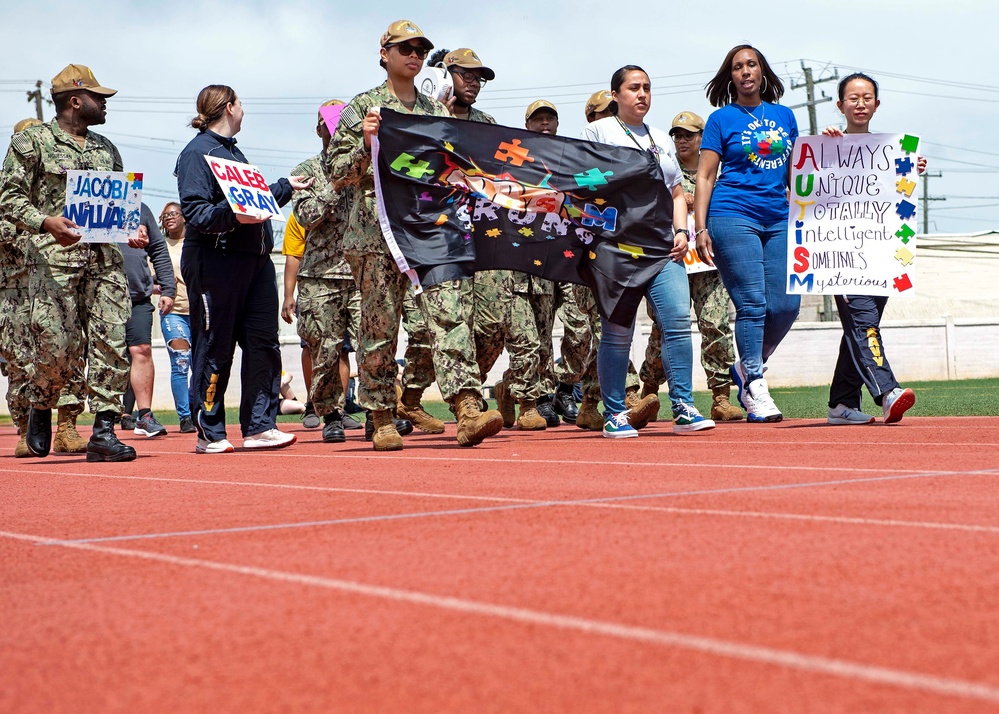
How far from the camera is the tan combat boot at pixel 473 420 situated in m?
7.23

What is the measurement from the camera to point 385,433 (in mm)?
7797

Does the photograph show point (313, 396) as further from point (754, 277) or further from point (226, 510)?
point (226, 510)

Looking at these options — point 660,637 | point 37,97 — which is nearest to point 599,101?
point 660,637

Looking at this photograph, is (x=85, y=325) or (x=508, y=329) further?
(x=508, y=329)

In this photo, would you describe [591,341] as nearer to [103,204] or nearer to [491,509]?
[103,204]

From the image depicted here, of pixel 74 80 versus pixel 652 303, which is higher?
pixel 74 80

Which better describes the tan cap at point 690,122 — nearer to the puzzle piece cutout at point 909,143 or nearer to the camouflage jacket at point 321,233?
the puzzle piece cutout at point 909,143

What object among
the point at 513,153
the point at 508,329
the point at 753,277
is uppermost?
the point at 513,153

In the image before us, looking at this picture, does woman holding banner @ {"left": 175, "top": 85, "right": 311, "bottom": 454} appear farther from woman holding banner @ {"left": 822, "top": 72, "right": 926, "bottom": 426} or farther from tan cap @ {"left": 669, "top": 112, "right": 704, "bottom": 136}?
tan cap @ {"left": 669, "top": 112, "right": 704, "bottom": 136}

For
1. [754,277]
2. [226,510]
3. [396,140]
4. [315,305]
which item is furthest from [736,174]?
[226,510]

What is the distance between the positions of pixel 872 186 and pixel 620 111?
190 cm

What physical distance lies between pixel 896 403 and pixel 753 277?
4.22 feet

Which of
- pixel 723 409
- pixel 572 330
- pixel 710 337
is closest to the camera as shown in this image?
pixel 572 330

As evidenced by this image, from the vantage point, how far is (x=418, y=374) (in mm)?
10016
